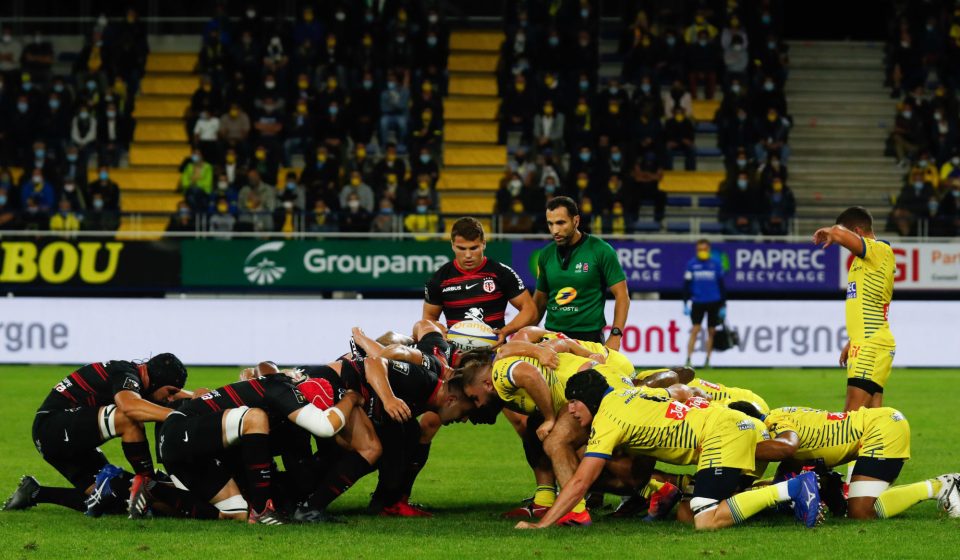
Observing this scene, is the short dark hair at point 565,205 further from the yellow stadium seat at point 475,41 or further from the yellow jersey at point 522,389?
the yellow stadium seat at point 475,41

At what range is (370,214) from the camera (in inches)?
965

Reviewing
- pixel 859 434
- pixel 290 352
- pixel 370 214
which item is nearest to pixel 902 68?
pixel 370 214

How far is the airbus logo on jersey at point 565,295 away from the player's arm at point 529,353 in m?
1.86

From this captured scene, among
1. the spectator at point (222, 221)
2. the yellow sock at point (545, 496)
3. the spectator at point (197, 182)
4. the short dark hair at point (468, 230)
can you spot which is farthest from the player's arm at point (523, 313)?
the spectator at point (197, 182)

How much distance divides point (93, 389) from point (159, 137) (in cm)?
2038

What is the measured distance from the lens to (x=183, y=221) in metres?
24.6

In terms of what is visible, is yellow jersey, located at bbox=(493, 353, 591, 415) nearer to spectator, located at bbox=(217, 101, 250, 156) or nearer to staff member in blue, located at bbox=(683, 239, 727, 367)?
staff member in blue, located at bbox=(683, 239, 727, 367)

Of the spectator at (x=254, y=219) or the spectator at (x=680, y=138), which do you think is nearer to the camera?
the spectator at (x=254, y=219)

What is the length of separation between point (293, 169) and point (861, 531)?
65.5 ft

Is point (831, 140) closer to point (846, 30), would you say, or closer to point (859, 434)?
point (846, 30)

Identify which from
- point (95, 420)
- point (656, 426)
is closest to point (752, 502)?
point (656, 426)

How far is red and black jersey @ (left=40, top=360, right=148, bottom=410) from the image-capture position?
972 centimetres

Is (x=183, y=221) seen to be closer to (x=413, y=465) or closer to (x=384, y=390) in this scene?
(x=413, y=465)

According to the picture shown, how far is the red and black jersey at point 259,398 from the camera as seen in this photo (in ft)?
29.2
